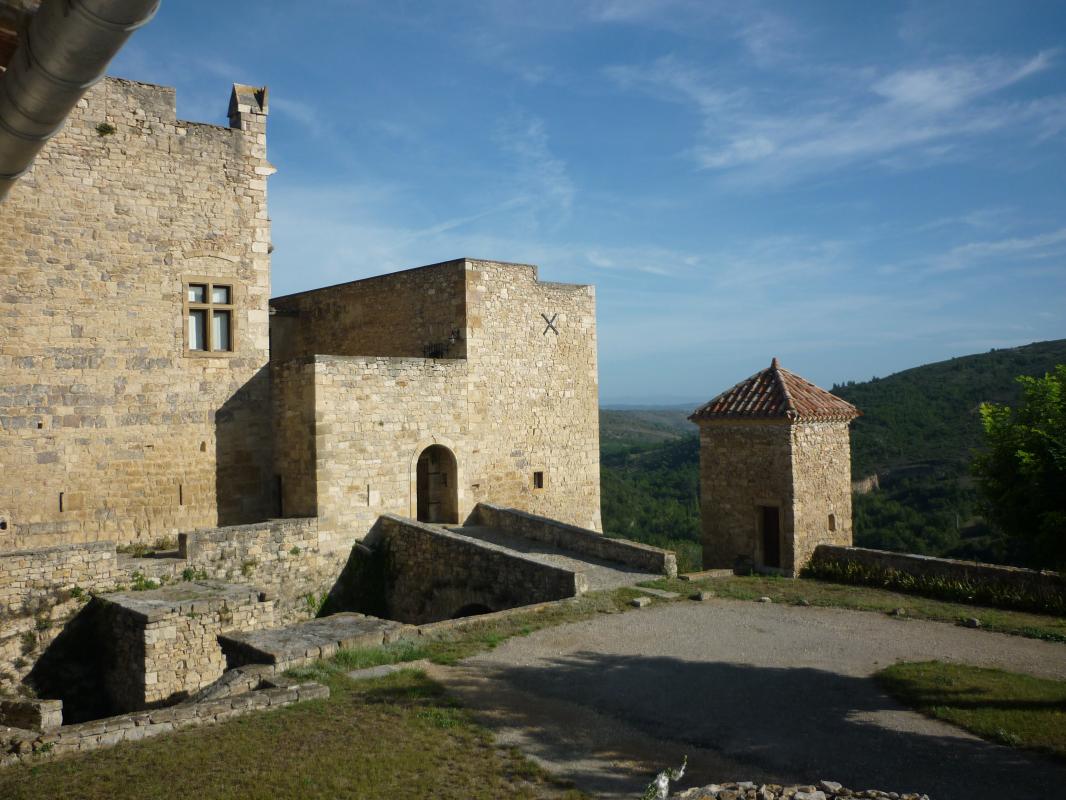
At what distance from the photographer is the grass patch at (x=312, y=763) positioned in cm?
573

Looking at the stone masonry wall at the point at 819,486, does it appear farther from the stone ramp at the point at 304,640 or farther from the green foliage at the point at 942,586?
the stone ramp at the point at 304,640

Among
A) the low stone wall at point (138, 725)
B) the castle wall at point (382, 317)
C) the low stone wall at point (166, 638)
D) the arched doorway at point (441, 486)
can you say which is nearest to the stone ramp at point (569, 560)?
the arched doorway at point (441, 486)

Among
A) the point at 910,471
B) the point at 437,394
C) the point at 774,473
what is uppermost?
the point at 437,394

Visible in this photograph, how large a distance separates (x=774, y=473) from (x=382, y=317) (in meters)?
9.55

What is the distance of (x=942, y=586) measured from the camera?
39.4ft

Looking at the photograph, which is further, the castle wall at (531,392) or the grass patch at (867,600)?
the castle wall at (531,392)

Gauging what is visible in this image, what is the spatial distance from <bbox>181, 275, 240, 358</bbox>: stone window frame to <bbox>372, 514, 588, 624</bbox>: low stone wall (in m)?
4.45

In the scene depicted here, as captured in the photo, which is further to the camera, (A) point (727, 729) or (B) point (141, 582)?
(B) point (141, 582)

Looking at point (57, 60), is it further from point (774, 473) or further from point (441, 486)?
point (441, 486)

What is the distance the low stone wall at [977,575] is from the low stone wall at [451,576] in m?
5.03

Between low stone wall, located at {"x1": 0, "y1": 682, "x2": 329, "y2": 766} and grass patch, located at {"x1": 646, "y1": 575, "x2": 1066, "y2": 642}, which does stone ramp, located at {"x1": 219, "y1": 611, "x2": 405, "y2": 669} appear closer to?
low stone wall, located at {"x1": 0, "y1": 682, "x2": 329, "y2": 766}

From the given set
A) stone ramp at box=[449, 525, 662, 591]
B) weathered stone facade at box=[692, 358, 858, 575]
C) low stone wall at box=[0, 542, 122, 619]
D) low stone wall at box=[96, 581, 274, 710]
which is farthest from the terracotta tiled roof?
low stone wall at box=[0, 542, 122, 619]

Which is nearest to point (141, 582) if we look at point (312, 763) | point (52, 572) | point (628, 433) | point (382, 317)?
point (52, 572)

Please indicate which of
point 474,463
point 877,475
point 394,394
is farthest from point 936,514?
point 394,394
